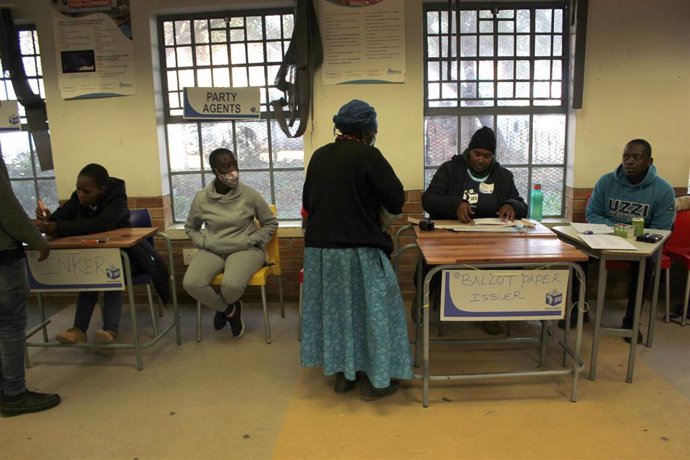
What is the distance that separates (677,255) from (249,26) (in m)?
3.44

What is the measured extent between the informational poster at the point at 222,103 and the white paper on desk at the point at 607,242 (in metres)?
2.44

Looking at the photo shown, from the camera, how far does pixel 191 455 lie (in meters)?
2.14

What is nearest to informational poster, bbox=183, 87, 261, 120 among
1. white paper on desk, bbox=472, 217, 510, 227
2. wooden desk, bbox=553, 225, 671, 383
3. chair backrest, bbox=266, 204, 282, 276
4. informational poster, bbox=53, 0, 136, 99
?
informational poster, bbox=53, 0, 136, 99

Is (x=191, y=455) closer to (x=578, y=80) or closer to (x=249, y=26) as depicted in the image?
(x=249, y=26)

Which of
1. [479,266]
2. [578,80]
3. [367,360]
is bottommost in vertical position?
[367,360]

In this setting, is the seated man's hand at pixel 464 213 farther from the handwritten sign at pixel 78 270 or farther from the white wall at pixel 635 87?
the handwritten sign at pixel 78 270

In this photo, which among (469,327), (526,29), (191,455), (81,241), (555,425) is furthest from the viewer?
(526,29)

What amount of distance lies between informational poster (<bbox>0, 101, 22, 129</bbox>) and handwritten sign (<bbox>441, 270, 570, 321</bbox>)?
3.60m

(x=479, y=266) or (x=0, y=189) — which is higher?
(x=0, y=189)

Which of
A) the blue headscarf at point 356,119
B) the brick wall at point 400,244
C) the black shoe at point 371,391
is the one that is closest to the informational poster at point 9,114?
the brick wall at point 400,244

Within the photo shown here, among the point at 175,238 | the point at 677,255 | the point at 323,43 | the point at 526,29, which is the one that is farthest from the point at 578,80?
the point at 175,238

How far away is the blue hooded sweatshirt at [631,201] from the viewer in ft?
10.4

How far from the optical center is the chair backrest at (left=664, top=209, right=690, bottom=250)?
345cm

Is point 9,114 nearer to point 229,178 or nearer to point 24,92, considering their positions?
point 24,92
